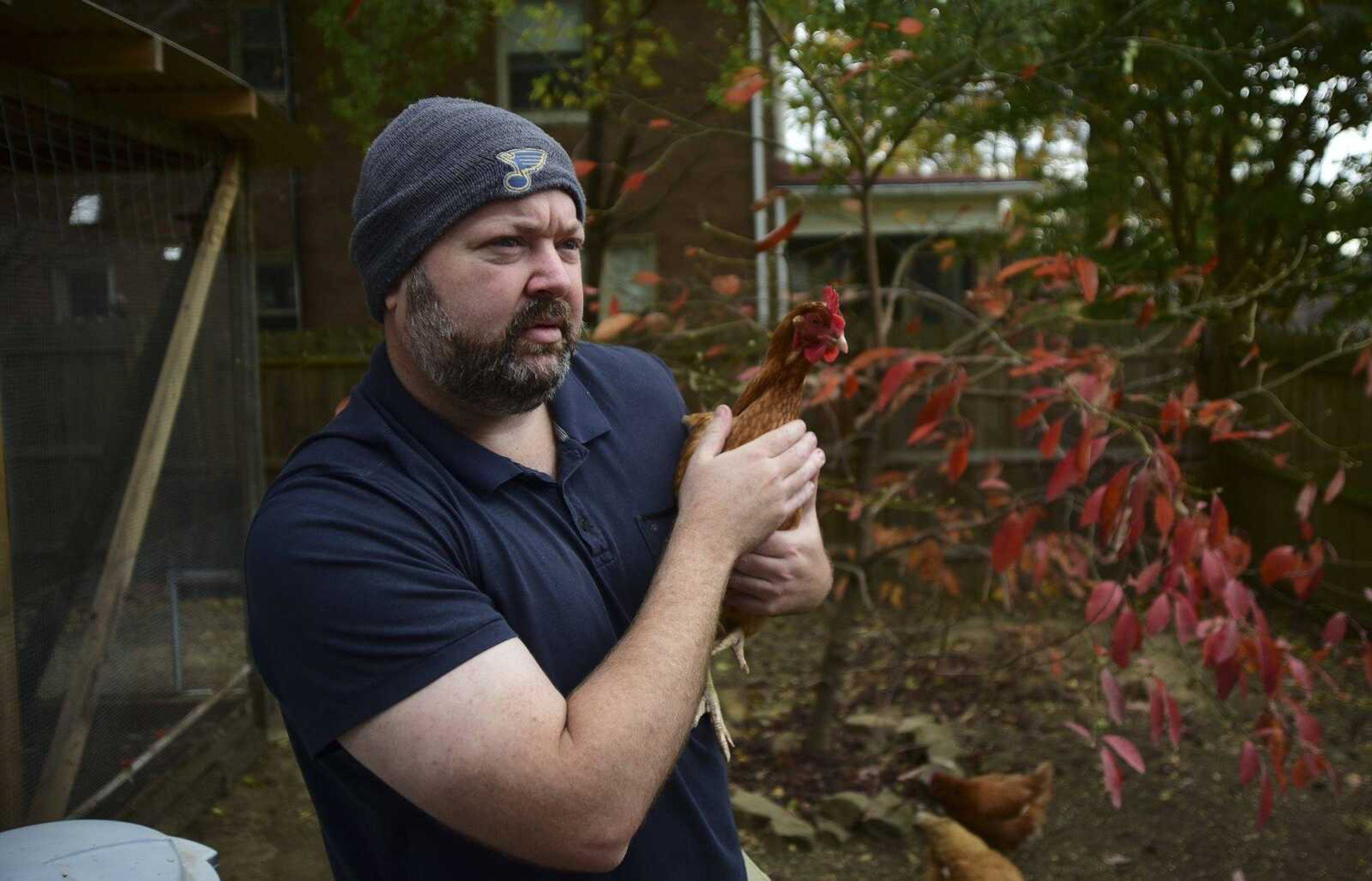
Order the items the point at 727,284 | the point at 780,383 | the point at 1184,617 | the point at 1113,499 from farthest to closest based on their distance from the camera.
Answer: the point at 727,284
the point at 1184,617
the point at 1113,499
the point at 780,383

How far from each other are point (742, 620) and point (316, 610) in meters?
0.75

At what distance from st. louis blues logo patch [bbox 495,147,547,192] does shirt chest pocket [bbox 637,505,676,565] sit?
49 centimetres

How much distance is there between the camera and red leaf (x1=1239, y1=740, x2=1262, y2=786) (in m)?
2.88

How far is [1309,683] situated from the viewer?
3035 mm

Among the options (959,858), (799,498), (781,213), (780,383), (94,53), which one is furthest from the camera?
(781,213)

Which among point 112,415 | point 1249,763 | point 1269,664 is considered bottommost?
point 1249,763

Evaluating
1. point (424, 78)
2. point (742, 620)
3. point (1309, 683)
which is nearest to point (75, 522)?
point (742, 620)

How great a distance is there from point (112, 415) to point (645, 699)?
9.86 feet

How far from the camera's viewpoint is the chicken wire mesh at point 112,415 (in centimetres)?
300

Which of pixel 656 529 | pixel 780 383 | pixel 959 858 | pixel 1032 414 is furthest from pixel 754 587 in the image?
pixel 959 858

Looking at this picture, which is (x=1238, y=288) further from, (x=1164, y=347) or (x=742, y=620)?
(x=742, y=620)

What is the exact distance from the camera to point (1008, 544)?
9.57 feet

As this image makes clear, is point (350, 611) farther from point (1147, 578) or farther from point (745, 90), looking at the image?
point (745, 90)

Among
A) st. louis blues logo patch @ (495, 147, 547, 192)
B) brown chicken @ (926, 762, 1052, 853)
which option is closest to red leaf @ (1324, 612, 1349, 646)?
brown chicken @ (926, 762, 1052, 853)
